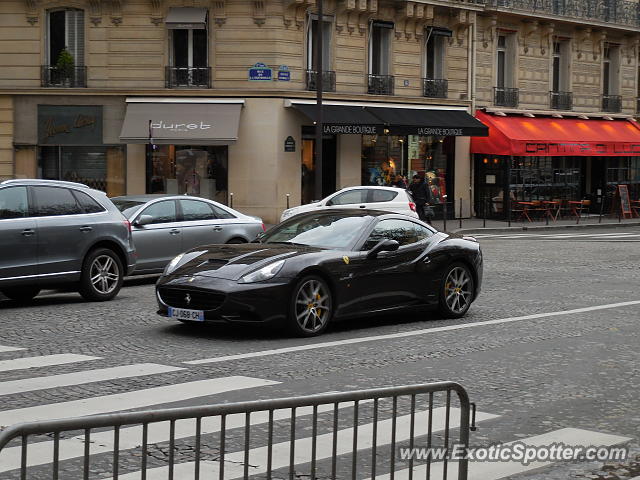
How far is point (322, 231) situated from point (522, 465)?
20.6 feet

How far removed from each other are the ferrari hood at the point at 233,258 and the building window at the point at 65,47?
23.2m

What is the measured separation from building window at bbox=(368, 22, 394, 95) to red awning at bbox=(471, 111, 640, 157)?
14.9ft

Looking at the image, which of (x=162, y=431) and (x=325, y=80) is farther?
(x=325, y=80)

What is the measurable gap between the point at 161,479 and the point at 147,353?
17.2ft

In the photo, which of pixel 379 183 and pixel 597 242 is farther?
pixel 379 183

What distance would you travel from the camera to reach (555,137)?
41.7 metres

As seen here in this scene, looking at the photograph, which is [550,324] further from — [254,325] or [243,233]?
[243,233]

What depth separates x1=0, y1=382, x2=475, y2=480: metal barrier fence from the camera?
443 centimetres

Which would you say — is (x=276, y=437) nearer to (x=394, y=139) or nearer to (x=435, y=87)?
(x=394, y=139)

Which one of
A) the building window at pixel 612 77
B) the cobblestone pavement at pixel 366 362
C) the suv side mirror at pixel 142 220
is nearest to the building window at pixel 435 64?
the building window at pixel 612 77

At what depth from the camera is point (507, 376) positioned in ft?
32.7

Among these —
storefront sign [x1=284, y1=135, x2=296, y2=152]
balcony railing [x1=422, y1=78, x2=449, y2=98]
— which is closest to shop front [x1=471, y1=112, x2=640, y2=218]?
balcony railing [x1=422, y1=78, x2=449, y2=98]

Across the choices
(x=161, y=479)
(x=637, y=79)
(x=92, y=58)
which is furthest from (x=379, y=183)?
(x=161, y=479)

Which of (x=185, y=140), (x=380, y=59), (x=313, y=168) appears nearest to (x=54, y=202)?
(x=185, y=140)
